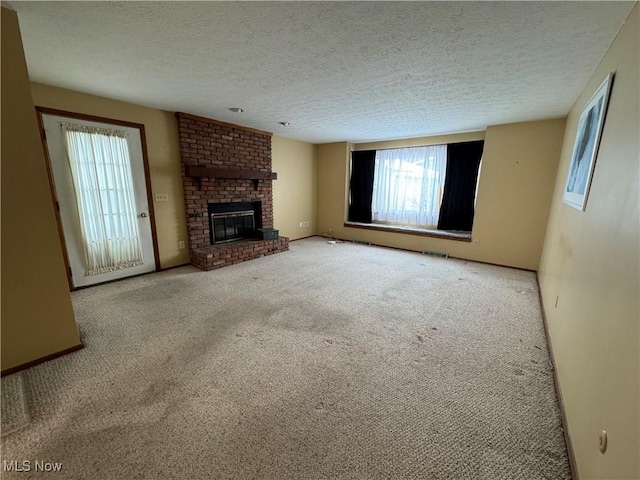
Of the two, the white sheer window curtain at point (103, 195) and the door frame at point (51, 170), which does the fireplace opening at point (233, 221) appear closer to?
the door frame at point (51, 170)

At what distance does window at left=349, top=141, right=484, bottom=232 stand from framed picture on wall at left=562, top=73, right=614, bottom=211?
2299 mm

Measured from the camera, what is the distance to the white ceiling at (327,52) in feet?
4.82

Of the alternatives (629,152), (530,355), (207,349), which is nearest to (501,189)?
(530,355)

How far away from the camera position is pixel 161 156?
3.60 m

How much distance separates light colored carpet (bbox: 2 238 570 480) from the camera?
3.99 feet

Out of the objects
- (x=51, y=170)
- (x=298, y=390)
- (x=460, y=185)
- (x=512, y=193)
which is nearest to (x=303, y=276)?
(x=298, y=390)

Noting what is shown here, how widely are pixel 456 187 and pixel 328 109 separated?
2868 mm

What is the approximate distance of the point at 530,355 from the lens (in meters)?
1.99

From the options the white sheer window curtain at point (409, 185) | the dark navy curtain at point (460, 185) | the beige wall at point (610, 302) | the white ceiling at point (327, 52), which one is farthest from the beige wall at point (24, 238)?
the dark navy curtain at point (460, 185)

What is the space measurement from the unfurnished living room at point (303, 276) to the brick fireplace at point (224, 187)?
0.23ft

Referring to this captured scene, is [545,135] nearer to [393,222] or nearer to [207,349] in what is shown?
[393,222]

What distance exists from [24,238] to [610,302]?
10.8ft

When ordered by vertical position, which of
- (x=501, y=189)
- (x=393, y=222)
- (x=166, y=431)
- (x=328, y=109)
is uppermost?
(x=328, y=109)

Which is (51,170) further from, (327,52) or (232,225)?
(327,52)
